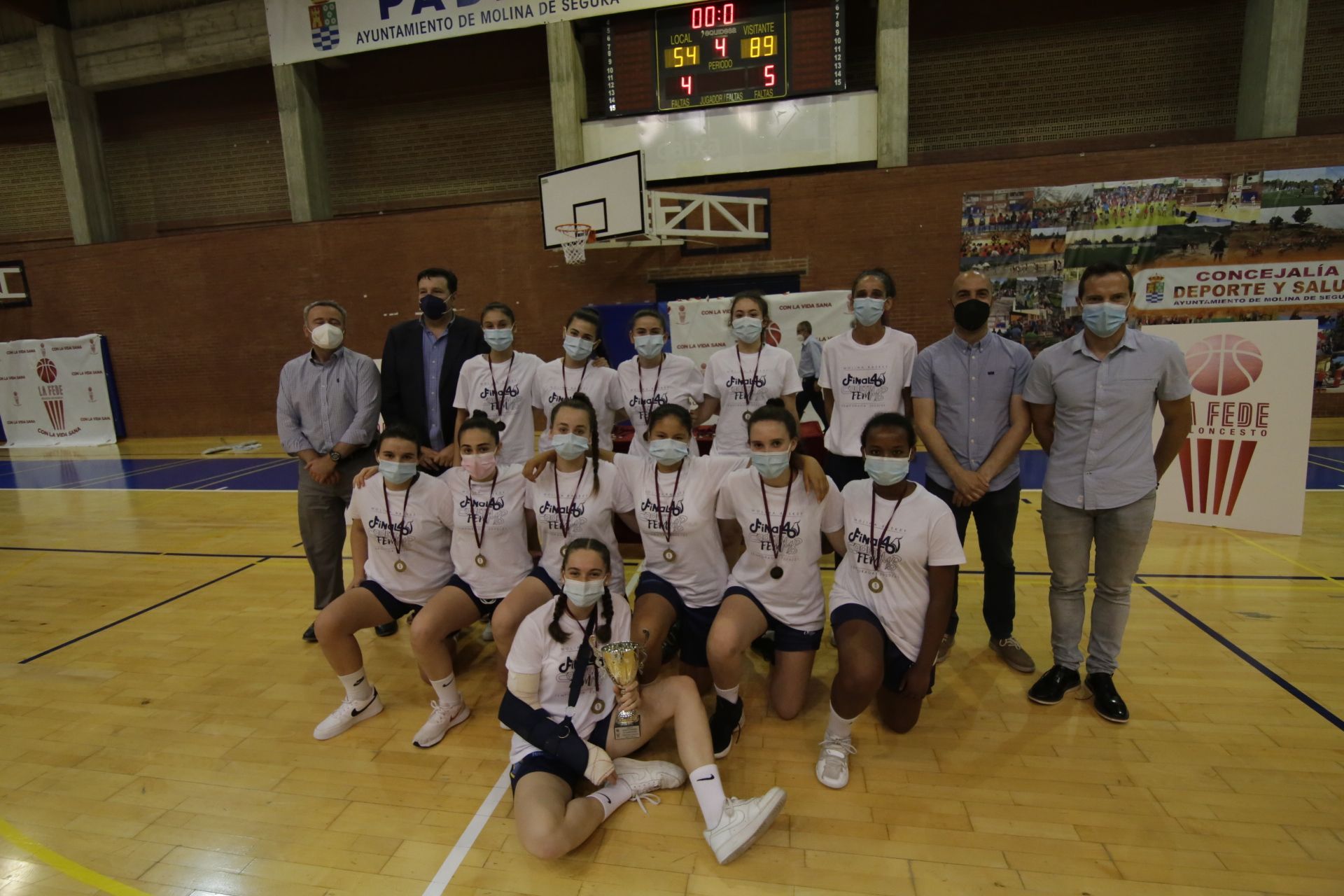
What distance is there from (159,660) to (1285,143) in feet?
41.0

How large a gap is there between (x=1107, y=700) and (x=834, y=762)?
1.25 meters

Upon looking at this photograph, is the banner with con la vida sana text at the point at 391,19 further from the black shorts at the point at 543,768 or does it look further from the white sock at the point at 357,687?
the black shorts at the point at 543,768

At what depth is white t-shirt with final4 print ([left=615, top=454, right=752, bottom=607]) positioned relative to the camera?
2.82 metres

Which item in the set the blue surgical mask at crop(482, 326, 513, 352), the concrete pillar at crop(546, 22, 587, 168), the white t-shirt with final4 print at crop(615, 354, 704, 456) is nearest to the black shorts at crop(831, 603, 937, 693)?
the white t-shirt with final4 print at crop(615, 354, 704, 456)

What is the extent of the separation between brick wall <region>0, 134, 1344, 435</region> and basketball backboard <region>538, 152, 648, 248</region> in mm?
786

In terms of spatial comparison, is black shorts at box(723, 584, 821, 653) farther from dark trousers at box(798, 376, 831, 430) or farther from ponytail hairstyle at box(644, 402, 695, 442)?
dark trousers at box(798, 376, 831, 430)

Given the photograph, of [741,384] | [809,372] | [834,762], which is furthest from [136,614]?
[809,372]

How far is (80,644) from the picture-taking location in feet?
12.6

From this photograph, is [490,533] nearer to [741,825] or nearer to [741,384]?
[741,384]

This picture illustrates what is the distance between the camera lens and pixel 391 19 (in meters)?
10.2

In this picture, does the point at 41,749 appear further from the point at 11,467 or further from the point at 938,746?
the point at 11,467

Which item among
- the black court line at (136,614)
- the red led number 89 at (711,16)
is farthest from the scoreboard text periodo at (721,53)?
the black court line at (136,614)

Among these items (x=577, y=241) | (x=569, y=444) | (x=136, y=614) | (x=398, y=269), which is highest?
(x=577, y=241)

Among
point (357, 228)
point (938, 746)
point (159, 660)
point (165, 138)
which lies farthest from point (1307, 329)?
point (165, 138)
